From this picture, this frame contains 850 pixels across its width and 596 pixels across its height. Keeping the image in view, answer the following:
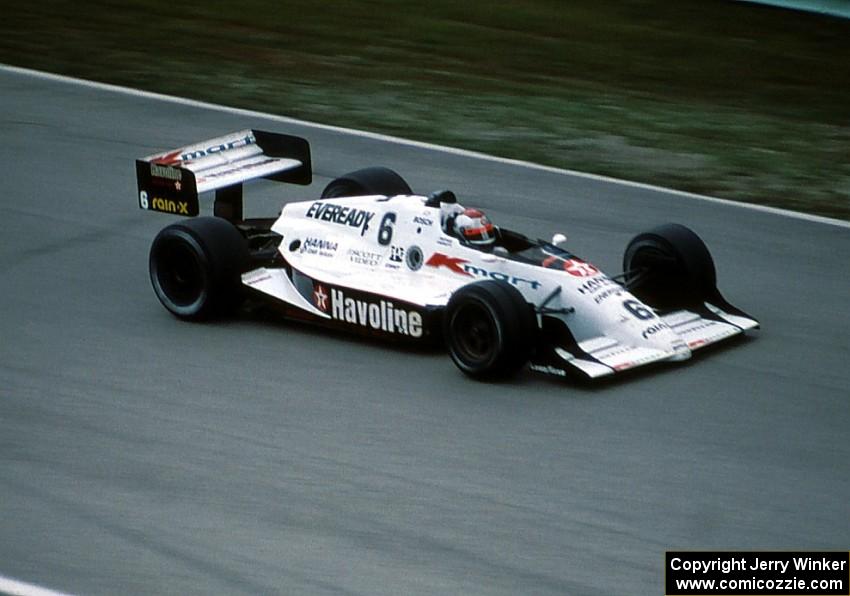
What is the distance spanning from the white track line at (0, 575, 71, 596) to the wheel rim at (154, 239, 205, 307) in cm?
338

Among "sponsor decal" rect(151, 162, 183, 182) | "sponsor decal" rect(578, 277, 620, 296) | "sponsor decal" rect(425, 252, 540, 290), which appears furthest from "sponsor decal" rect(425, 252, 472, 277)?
"sponsor decal" rect(151, 162, 183, 182)

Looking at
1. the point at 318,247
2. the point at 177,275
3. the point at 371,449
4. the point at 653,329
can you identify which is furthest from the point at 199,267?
the point at 653,329

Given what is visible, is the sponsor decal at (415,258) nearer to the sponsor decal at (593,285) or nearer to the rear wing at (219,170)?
the sponsor decal at (593,285)

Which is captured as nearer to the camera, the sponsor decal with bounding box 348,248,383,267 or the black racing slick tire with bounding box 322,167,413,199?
the sponsor decal with bounding box 348,248,383,267

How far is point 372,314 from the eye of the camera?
971cm

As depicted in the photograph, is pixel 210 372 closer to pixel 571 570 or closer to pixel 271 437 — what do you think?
pixel 271 437

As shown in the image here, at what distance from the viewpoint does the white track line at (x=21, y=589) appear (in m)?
6.96

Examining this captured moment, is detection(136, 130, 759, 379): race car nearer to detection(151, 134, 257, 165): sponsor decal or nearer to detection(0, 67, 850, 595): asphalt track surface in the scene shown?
detection(151, 134, 257, 165): sponsor decal

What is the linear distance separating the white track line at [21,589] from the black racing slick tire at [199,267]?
3.28 m

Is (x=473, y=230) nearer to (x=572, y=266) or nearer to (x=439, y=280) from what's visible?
(x=439, y=280)

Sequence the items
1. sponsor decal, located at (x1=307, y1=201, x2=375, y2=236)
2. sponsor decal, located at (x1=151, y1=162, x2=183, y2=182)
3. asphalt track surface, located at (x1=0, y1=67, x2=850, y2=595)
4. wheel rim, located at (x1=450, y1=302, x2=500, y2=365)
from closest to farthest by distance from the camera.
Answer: asphalt track surface, located at (x1=0, y1=67, x2=850, y2=595) < wheel rim, located at (x1=450, y1=302, x2=500, y2=365) < sponsor decal, located at (x1=307, y1=201, x2=375, y2=236) < sponsor decal, located at (x1=151, y1=162, x2=183, y2=182)

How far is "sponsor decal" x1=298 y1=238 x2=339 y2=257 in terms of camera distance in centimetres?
1016

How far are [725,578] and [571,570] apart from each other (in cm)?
65

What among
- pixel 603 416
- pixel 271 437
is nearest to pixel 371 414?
pixel 271 437
